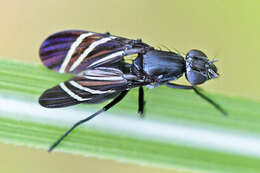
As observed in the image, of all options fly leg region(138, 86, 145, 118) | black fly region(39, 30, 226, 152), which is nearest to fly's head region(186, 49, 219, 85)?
black fly region(39, 30, 226, 152)

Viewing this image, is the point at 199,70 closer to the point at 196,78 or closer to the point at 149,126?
the point at 196,78

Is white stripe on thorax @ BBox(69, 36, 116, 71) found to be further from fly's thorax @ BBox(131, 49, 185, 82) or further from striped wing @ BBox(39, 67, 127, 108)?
fly's thorax @ BBox(131, 49, 185, 82)

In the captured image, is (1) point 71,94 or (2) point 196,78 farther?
(2) point 196,78

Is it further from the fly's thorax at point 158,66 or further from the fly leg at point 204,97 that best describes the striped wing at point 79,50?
the fly leg at point 204,97

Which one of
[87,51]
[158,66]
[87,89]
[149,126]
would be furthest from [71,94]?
[158,66]

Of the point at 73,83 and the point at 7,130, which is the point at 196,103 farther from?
the point at 7,130

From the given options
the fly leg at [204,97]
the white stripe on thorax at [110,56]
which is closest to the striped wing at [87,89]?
the white stripe on thorax at [110,56]

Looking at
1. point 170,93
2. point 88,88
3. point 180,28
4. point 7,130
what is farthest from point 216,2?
point 7,130
